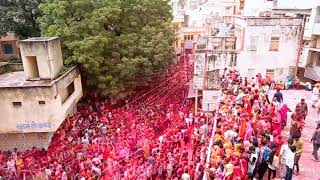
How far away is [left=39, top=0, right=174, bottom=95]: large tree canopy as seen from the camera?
19.3m

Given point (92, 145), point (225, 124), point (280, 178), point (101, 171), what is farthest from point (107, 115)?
point (280, 178)

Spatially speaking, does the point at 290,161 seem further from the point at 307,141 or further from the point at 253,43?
the point at 253,43

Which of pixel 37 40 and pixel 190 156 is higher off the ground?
pixel 37 40

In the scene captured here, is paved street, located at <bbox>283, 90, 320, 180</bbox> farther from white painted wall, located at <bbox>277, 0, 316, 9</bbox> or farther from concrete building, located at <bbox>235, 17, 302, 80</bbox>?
white painted wall, located at <bbox>277, 0, 316, 9</bbox>

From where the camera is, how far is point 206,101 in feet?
71.8

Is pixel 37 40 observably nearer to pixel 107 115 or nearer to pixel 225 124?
pixel 107 115

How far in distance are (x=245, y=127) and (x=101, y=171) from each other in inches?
247

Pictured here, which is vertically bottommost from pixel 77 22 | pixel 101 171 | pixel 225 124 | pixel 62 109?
pixel 101 171

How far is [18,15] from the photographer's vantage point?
890 inches

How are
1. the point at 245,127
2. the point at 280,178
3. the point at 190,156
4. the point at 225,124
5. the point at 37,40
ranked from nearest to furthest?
the point at 280,178 → the point at 245,127 → the point at 225,124 → the point at 190,156 → the point at 37,40

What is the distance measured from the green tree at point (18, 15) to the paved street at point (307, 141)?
58.5 feet

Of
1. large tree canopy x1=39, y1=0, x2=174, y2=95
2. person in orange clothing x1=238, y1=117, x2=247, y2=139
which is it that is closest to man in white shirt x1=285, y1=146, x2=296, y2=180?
person in orange clothing x1=238, y1=117, x2=247, y2=139

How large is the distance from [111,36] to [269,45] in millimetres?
10349

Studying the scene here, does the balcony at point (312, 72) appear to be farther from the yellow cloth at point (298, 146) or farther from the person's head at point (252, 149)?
the person's head at point (252, 149)
